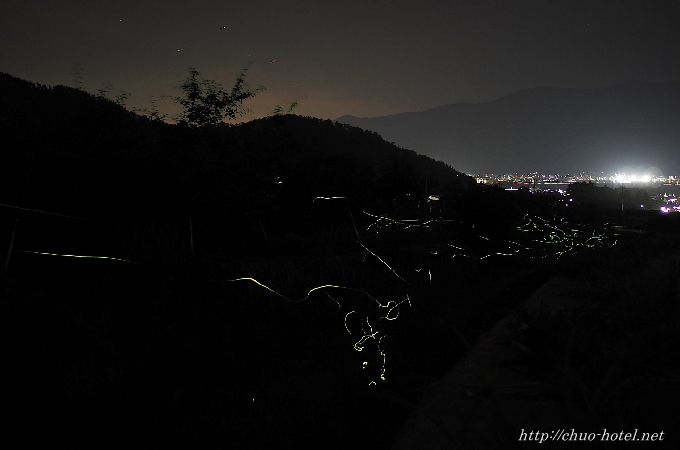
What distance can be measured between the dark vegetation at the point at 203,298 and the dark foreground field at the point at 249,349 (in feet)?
0.07

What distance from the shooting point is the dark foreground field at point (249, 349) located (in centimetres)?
398

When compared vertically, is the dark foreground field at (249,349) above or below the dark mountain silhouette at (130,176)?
below

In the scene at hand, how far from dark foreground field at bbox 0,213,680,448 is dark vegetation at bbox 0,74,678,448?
0.02m

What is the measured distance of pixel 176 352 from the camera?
17.5ft

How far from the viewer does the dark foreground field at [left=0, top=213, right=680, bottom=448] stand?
3.98m

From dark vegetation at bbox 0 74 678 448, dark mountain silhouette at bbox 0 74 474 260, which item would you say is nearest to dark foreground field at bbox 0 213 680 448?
dark vegetation at bbox 0 74 678 448

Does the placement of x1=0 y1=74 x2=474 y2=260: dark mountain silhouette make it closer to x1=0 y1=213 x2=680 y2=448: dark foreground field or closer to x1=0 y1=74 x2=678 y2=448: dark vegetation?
x1=0 y1=74 x2=678 y2=448: dark vegetation

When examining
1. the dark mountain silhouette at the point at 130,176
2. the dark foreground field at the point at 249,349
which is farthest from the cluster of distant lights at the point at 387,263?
the dark mountain silhouette at the point at 130,176

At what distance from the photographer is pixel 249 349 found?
595 centimetres

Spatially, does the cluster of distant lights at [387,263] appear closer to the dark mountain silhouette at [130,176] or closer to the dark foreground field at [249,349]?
the dark foreground field at [249,349]

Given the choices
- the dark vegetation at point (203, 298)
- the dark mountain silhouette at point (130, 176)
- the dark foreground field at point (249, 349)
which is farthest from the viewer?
the dark mountain silhouette at point (130, 176)

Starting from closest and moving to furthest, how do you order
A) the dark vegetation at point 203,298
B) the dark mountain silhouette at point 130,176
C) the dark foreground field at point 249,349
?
the dark foreground field at point 249,349 < the dark vegetation at point 203,298 < the dark mountain silhouette at point 130,176

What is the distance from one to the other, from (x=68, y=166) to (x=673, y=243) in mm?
13724

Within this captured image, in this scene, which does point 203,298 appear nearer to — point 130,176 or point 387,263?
point 130,176
